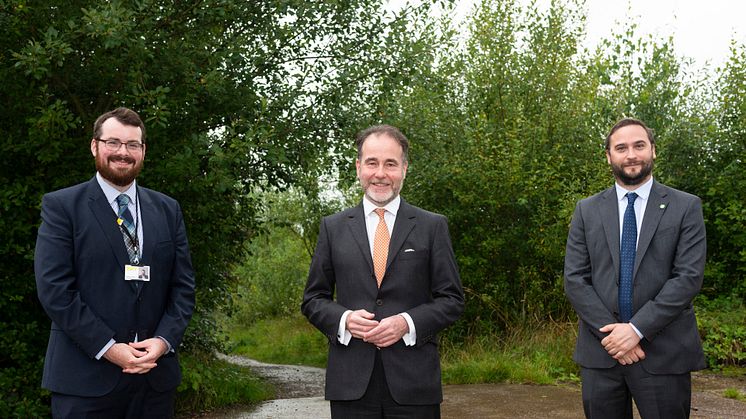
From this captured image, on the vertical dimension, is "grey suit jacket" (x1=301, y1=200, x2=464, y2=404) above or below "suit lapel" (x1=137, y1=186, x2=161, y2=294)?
below

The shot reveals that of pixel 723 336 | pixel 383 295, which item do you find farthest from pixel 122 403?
pixel 723 336

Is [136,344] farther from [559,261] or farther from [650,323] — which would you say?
[559,261]

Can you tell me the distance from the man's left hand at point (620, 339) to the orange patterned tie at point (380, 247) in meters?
1.18

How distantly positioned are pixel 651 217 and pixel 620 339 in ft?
2.23

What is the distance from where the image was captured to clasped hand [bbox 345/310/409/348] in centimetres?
333

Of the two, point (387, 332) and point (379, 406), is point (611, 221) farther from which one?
point (379, 406)

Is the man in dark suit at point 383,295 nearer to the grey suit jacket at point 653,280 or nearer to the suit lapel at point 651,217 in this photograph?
the grey suit jacket at point 653,280

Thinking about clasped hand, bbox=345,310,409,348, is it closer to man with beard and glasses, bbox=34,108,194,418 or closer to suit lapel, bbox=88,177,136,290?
man with beard and glasses, bbox=34,108,194,418

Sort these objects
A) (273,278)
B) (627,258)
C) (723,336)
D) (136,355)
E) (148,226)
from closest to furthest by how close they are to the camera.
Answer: (136,355)
(148,226)
(627,258)
(723,336)
(273,278)

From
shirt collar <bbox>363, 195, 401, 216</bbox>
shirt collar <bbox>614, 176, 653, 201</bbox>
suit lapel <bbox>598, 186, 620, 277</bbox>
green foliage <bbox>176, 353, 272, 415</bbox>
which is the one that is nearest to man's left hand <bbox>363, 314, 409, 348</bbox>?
shirt collar <bbox>363, 195, 401, 216</bbox>

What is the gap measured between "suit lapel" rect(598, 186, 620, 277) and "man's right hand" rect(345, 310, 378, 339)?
1390 mm

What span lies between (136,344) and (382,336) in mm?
1108

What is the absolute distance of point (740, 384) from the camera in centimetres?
884

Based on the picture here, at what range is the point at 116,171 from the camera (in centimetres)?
359
